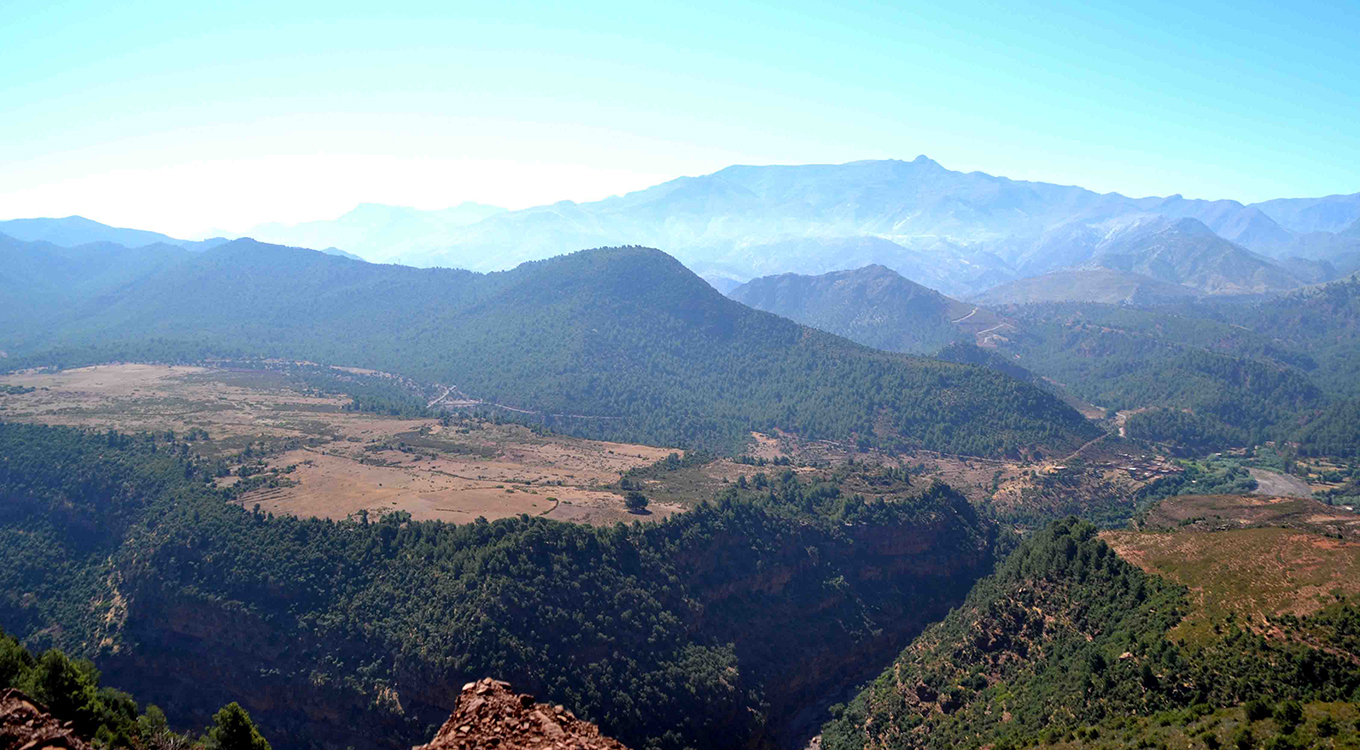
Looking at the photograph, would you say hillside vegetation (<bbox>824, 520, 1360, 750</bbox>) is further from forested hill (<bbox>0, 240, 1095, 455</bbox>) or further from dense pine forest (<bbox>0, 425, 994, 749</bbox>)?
forested hill (<bbox>0, 240, 1095, 455</bbox>)

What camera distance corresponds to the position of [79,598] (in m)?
68.6

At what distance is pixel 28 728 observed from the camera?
18.8 metres

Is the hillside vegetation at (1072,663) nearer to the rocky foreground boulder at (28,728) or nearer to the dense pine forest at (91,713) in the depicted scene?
the dense pine forest at (91,713)

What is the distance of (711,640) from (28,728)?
51027mm

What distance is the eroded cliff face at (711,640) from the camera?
5409cm

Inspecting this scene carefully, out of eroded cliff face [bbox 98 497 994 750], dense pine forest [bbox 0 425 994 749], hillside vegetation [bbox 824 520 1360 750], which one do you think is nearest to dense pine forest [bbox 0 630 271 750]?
eroded cliff face [bbox 98 497 994 750]

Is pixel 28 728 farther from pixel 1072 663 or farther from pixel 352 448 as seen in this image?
pixel 352 448

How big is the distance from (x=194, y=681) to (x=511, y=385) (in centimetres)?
10518

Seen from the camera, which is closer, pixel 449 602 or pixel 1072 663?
pixel 1072 663

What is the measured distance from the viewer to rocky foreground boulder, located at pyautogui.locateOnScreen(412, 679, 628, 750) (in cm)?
1941

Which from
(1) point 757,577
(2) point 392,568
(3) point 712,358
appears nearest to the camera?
(2) point 392,568

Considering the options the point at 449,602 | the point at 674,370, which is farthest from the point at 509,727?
the point at 674,370

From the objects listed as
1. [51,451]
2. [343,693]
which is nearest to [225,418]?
[51,451]

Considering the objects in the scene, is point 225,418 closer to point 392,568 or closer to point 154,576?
point 154,576
